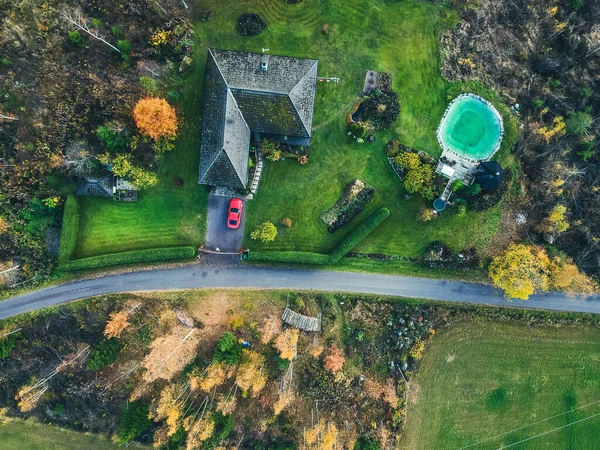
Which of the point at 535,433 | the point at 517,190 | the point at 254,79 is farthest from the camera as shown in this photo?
the point at 535,433

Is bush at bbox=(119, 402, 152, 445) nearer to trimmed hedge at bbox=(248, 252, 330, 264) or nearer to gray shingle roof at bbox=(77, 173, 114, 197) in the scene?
trimmed hedge at bbox=(248, 252, 330, 264)

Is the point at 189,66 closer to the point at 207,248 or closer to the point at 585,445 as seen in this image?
the point at 207,248

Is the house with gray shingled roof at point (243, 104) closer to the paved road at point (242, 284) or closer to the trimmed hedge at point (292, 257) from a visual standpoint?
the trimmed hedge at point (292, 257)

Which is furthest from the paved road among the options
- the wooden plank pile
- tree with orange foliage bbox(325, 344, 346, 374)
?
tree with orange foliage bbox(325, 344, 346, 374)

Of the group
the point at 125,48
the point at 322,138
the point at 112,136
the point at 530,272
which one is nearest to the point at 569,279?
the point at 530,272

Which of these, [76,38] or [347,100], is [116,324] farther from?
[347,100]

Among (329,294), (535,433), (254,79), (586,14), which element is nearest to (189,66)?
(254,79)
